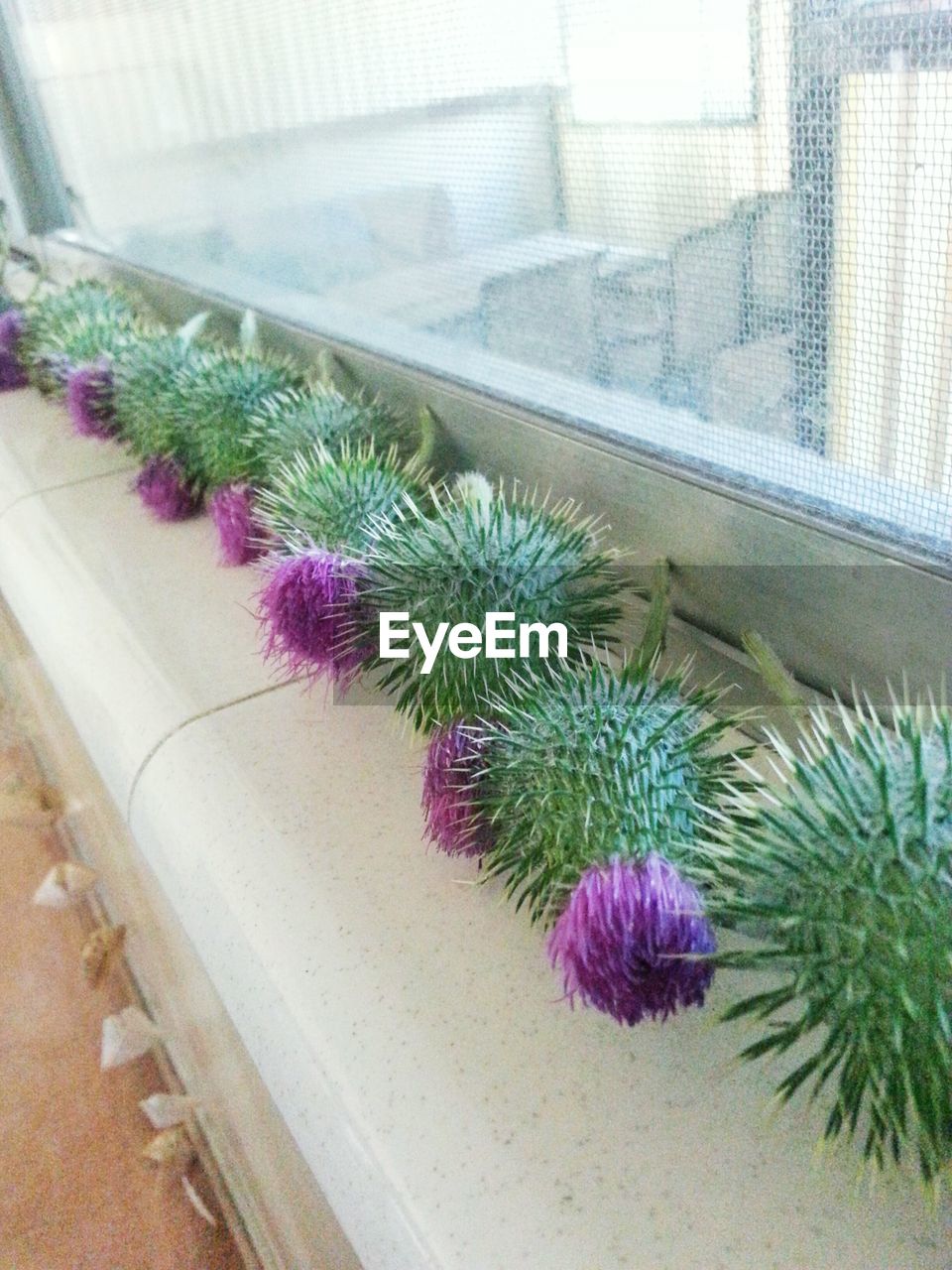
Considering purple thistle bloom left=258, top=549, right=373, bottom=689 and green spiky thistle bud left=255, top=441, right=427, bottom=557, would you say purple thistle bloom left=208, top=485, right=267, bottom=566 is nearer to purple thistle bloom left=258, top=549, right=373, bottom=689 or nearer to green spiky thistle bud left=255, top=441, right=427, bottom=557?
green spiky thistle bud left=255, top=441, right=427, bottom=557

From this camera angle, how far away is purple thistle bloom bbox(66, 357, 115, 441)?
3.06 ft

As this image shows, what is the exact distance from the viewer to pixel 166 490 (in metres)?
0.84

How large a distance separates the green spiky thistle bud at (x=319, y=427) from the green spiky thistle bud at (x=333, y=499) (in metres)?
0.05

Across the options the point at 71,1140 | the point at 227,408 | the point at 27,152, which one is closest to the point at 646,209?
the point at 227,408

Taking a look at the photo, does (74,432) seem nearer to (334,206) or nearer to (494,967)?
(334,206)

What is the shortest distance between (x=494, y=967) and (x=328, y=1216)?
14 cm

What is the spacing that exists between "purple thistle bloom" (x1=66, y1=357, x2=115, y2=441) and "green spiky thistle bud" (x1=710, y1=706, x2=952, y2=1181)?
2.57 ft

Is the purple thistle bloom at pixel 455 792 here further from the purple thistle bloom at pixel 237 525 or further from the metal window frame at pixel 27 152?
the metal window frame at pixel 27 152

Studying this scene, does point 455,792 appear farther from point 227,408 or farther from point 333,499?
point 227,408

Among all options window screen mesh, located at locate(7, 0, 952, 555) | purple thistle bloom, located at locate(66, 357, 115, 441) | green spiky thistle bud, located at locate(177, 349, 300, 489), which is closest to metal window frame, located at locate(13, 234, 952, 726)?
window screen mesh, located at locate(7, 0, 952, 555)

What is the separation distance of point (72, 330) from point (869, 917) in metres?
0.97

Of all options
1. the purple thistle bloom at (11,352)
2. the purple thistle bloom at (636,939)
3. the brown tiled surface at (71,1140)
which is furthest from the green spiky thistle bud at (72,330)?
the purple thistle bloom at (636,939)

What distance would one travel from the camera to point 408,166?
0.79m

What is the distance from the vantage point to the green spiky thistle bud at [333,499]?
22.1 inches
